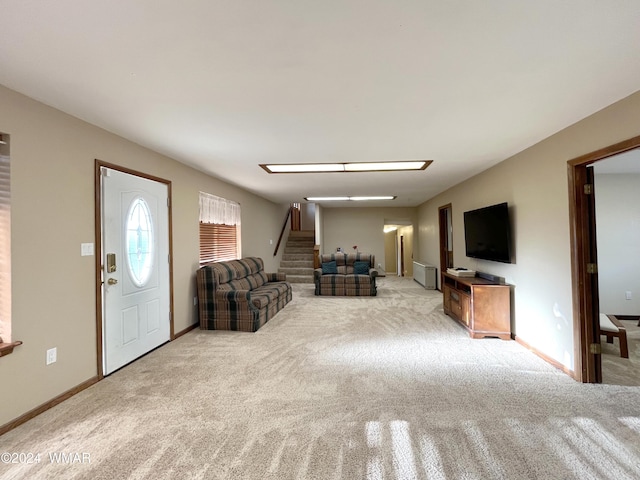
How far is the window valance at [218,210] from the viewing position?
15.4ft

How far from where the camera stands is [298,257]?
923 cm

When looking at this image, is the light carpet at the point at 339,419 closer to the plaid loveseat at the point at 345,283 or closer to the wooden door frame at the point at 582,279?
the wooden door frame at the point at 582,279

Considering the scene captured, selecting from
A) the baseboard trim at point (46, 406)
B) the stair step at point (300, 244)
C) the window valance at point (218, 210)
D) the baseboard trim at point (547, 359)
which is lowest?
the baseboard trim at point (547, 359)

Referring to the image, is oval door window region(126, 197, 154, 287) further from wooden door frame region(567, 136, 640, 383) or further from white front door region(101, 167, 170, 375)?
wooden door frame region(567, 136, 640, 383)

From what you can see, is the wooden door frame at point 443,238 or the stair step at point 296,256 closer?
→ the wooden door frame at point 443,238

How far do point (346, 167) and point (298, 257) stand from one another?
5.24 meters

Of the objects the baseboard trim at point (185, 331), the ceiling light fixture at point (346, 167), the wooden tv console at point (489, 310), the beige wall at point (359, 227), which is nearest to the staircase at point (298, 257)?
the beige wall at point (359, 227)

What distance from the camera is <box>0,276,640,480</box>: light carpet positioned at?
171 centimetres

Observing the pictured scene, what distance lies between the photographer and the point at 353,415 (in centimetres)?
219

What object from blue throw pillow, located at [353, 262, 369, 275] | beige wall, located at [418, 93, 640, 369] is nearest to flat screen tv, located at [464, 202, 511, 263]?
beige wall, located at [418, 93, 640, 369]

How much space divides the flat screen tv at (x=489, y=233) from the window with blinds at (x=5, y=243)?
484 centimetres

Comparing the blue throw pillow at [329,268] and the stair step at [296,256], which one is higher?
the stair step at [296,256]

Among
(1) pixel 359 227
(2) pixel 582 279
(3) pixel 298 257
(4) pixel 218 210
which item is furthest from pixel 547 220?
(1) pixel 359 227

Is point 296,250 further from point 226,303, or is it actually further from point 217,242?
point 226,303
